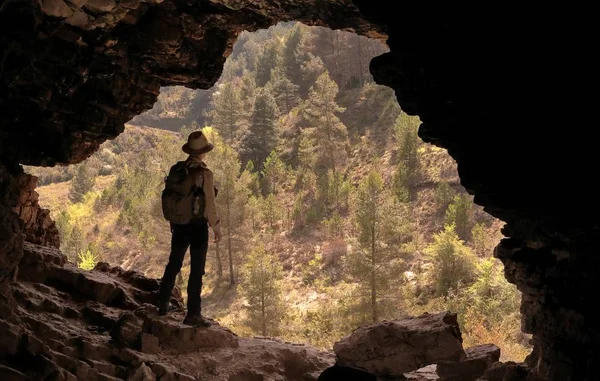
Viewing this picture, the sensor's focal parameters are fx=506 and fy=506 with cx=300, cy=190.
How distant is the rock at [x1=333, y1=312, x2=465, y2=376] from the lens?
6484 mm

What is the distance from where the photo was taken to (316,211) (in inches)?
1364

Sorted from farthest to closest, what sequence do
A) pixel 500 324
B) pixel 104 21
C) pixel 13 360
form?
pixel 500 324
pixel 104 21
pixel 13 360

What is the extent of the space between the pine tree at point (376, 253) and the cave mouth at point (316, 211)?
3.6 inches

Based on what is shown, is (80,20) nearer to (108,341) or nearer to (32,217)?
(32,217)

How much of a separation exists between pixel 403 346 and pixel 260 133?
36.4 m

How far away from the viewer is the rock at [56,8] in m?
5.98

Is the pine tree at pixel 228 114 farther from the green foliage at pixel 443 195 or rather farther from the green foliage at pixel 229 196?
the green foliage at pixel 443 195

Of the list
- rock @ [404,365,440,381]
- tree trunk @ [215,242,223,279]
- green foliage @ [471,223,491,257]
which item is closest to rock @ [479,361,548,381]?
rock @ [404,365,440,381]

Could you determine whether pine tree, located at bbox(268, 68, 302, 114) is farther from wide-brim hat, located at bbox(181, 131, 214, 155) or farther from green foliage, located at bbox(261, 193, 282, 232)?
wide-brim hat, located at bbox(181, 131, 214, 155)

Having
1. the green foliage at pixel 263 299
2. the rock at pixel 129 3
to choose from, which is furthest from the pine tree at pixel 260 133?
the rock at pixel 129 3

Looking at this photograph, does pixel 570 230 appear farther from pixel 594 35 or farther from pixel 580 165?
pixel 594 35

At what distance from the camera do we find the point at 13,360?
481cm

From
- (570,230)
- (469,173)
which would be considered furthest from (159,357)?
(570,230)

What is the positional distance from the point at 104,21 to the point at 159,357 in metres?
4.67
